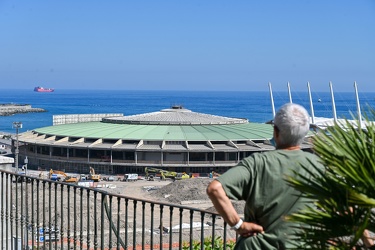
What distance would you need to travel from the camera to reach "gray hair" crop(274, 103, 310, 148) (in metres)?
3.51

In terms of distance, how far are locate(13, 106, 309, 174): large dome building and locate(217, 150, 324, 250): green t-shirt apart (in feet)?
182

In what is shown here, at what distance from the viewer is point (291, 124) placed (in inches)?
138

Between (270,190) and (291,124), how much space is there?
15.7 inches

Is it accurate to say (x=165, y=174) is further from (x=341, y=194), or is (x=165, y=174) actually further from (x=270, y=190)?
(x=341, y=194)

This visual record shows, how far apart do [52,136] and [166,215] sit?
3760 centimetres

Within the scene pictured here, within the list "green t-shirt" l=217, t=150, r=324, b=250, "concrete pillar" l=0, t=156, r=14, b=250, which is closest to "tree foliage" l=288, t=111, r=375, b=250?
"green t-shirt" l=217, t=150, r=324, b=250

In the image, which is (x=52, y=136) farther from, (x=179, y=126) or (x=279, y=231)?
(x=279, y=231)

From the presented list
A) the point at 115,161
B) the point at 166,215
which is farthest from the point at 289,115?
the point at 115,161

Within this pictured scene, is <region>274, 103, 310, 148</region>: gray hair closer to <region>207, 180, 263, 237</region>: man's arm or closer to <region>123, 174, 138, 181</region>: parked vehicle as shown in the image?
<region>207, 180, 263, 237</region>: man's arm

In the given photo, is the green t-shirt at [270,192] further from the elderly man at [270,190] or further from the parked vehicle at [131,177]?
the parked vehicle at [131,177]

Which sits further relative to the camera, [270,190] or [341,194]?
[270,190]

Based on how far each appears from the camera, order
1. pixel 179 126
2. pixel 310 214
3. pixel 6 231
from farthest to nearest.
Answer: pixel 179 126 → pixel 6 231 → pixel 310 214

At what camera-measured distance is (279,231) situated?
3490mm

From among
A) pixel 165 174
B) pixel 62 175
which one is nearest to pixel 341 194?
pixel 165 174
